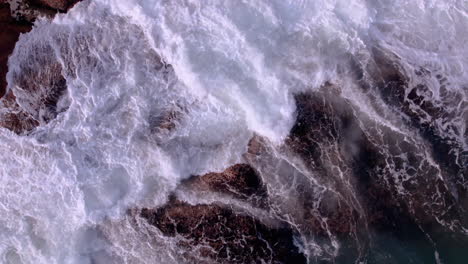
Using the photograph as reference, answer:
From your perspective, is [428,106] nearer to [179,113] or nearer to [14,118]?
[179,113]

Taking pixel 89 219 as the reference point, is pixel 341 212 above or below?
above

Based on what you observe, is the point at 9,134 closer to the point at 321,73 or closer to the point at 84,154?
the point at 84,154

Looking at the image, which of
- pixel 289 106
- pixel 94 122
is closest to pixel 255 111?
pixel 289 106

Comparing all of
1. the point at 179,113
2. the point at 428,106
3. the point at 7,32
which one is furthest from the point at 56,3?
the point at 428,106

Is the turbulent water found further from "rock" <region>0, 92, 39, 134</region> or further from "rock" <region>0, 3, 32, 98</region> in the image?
"rock" <region>0, 3, 32, 98</region>

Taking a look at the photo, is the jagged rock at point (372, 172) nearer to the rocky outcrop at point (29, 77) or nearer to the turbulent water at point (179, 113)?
the turbulent water at point (179, 113)

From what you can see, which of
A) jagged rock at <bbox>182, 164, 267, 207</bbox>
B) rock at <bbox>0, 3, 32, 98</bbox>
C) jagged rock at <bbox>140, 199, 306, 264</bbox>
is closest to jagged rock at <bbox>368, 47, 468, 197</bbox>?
jagged rock at <bbox>182, 164, 267, 207</bbox>
